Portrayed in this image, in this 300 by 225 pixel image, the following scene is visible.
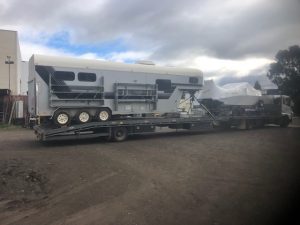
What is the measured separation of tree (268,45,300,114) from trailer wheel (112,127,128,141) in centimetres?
694

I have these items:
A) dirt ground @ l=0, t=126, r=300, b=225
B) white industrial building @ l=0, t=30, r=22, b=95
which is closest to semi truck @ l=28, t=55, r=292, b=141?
dirt ground @ l=0, t=126, r=300, b=225

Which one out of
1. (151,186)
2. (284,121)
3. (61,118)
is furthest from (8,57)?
(151,186)

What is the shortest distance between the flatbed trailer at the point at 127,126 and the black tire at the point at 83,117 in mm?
392

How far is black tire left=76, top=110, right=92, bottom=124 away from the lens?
15.3 m

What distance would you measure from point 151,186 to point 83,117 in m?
8.06

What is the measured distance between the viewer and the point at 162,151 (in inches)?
504

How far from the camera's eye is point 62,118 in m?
14.9

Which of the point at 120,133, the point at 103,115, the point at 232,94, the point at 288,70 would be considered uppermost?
the point at 288,70

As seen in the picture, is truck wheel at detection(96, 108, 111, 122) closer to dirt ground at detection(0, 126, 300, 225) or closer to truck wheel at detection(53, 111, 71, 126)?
truck wheel at detection(53, 111, 71, 126)

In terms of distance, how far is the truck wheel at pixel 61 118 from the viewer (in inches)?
583

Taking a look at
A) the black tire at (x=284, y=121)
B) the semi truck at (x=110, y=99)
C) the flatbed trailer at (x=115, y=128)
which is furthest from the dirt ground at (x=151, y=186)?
the black tire at (x=284, y=121)

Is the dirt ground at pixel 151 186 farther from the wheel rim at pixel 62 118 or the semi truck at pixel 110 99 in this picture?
the semi truck at pixel 110 99

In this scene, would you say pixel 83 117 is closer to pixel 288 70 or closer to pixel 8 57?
pixel 288 70

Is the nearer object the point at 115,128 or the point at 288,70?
the point at 288,70
